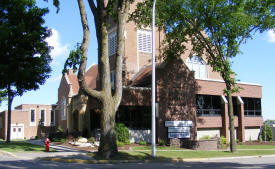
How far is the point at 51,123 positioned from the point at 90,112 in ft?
66.2

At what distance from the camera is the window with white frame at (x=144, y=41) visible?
31297 mm

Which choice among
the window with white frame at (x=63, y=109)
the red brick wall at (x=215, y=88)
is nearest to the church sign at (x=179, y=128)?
the red brick wall at (x=215, y=88)

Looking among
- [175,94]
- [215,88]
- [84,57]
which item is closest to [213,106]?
[215,88]

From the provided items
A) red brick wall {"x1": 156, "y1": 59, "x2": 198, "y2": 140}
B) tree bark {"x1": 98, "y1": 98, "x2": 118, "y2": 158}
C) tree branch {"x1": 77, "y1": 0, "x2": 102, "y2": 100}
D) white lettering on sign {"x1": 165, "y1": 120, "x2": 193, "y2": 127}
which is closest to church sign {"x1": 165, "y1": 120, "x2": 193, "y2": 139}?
white lettering on sign {"x1": 165, "y1": 120, "x2": 193, "y2": 127}

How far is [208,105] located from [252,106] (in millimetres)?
7646

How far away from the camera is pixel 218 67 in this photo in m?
21.2

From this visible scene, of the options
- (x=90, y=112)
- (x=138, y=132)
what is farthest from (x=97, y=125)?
(x=138, y=132)

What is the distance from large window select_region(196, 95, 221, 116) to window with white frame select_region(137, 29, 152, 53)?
704 cm

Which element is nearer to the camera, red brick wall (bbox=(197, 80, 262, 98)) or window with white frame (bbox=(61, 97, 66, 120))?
red brick wall (bbox=(197, 80, 262, 98))

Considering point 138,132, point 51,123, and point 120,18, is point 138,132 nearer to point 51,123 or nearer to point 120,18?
point 120,18

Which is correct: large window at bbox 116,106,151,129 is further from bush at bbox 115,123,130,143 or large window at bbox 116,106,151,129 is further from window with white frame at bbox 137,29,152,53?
window with white frame at bbox 137,29,152,53

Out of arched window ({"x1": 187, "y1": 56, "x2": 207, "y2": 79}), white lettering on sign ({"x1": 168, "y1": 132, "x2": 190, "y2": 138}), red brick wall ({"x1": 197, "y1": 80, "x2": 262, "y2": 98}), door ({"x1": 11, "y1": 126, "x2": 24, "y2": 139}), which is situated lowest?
door ({"x1": 11, "y1": 126, "x2": 24, "y2": 139})

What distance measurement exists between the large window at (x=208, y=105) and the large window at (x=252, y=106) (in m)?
4.64

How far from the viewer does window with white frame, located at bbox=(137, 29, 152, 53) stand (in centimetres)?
3130
